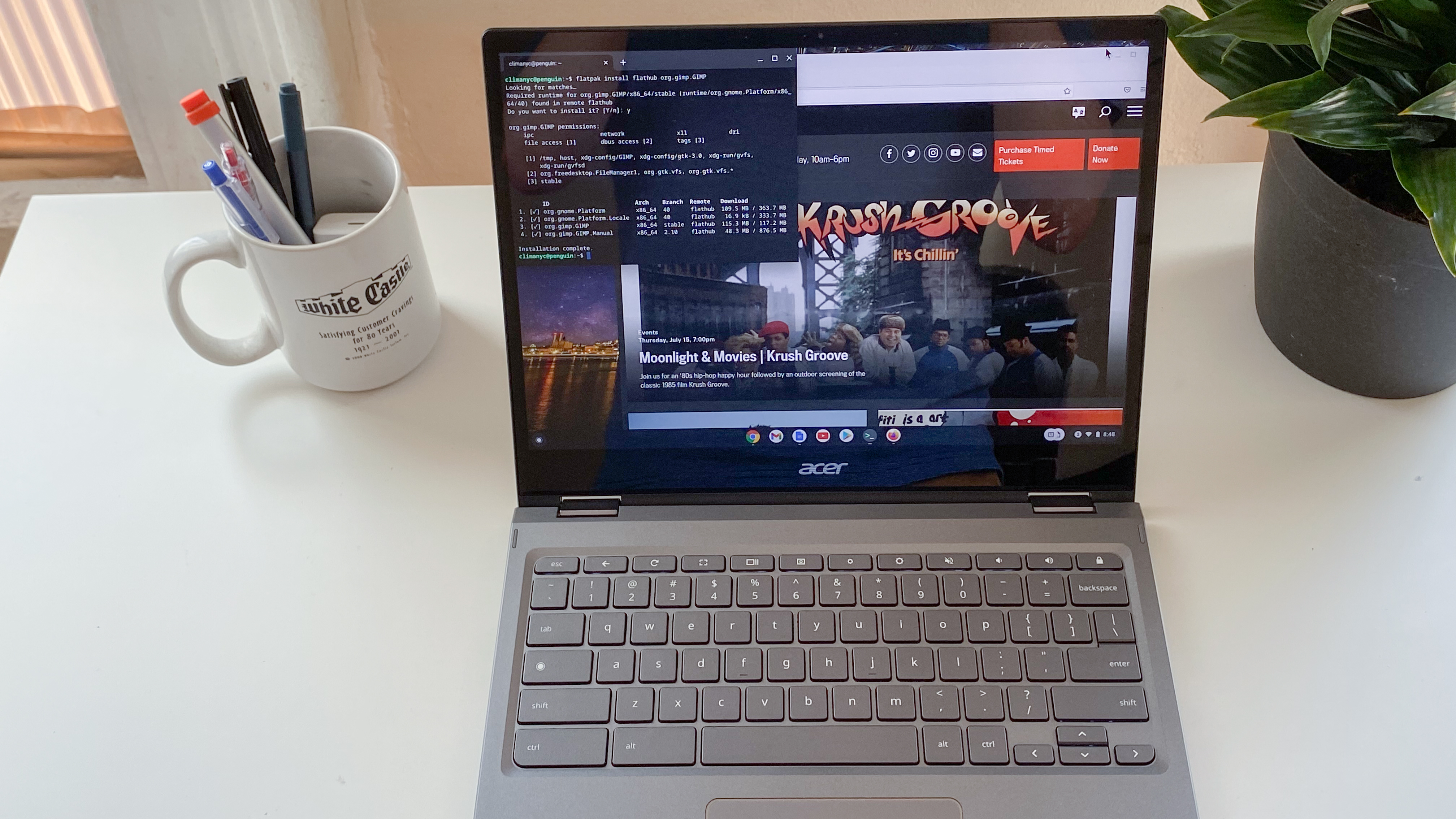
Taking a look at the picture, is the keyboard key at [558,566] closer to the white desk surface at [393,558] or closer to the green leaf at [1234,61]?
the white desk surface at [393,558]

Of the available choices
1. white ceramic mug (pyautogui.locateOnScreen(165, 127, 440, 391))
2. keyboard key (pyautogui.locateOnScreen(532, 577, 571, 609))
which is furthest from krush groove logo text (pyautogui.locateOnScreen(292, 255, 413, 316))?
keyboard key (pyautogui.locateOnScreen(532, 577, 571, 609))

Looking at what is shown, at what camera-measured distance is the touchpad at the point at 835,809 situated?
1.82ft

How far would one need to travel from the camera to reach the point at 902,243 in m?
0.64

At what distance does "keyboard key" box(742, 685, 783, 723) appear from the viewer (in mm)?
583

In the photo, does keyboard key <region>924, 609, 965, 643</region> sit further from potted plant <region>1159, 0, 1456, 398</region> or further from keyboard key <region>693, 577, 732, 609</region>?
potted plant <region>1159, 0, 1456, 398</region>

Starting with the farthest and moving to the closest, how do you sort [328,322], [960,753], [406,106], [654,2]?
[406,106]
[654,2]
[328,322]
[960,753]

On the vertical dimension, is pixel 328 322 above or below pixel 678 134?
below

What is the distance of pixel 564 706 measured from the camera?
1.93 feet

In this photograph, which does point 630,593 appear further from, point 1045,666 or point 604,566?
point 1045,666

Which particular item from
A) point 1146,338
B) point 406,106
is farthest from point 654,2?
point 1146,338

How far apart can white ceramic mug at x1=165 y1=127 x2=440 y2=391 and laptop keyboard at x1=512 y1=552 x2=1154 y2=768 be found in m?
0.21

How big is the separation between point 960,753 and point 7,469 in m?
0.63

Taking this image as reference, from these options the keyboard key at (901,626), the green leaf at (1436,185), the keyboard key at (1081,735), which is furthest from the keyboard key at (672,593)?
the green leaf at (1436,185)

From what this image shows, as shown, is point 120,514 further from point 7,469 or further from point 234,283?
point 234,283
